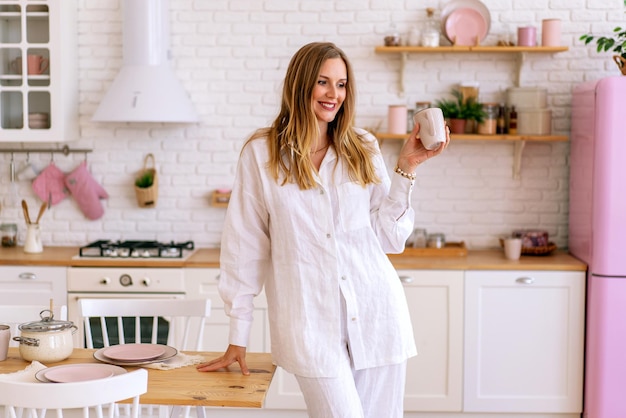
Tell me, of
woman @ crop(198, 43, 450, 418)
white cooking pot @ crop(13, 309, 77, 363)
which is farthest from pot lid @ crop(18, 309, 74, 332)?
woman @ crop(198, 43, 450, 418)

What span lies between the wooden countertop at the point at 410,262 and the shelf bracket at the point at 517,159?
0.48m

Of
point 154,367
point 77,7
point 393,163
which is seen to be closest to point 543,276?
point 393,163

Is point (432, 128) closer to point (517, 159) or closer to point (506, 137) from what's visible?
point (506, 137)

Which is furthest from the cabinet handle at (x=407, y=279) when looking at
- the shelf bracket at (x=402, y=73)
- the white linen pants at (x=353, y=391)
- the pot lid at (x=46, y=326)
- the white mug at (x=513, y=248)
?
the pot lid at (x=46, y=326)

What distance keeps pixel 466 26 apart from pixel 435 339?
5.41 feet

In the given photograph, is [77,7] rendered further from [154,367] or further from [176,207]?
[154,367]

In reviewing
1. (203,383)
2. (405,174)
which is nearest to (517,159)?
(405,174)

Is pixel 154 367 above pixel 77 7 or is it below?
below

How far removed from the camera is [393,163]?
197 inches

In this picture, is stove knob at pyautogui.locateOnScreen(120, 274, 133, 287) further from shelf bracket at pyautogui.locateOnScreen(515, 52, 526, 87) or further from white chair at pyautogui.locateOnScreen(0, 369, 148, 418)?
white chair at pyautogui.locateOnScreen(0, 369, 148, 418)

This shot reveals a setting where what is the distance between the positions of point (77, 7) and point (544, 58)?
256 cm

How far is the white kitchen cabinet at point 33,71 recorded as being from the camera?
4.70 meters

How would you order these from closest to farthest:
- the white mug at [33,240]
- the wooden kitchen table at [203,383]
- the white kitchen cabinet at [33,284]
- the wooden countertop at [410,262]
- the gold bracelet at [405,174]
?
1. the wooden kitchen table at [203,383]
2. the gold bracelet at [405,174]
3. the wooden countertop at [410,262]
4. the white kitchen cabinet at [33,284]
5. the white mug at [33,240]

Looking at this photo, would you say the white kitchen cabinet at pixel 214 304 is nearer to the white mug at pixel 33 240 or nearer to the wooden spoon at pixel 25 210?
the white mug at pixel 33 240
